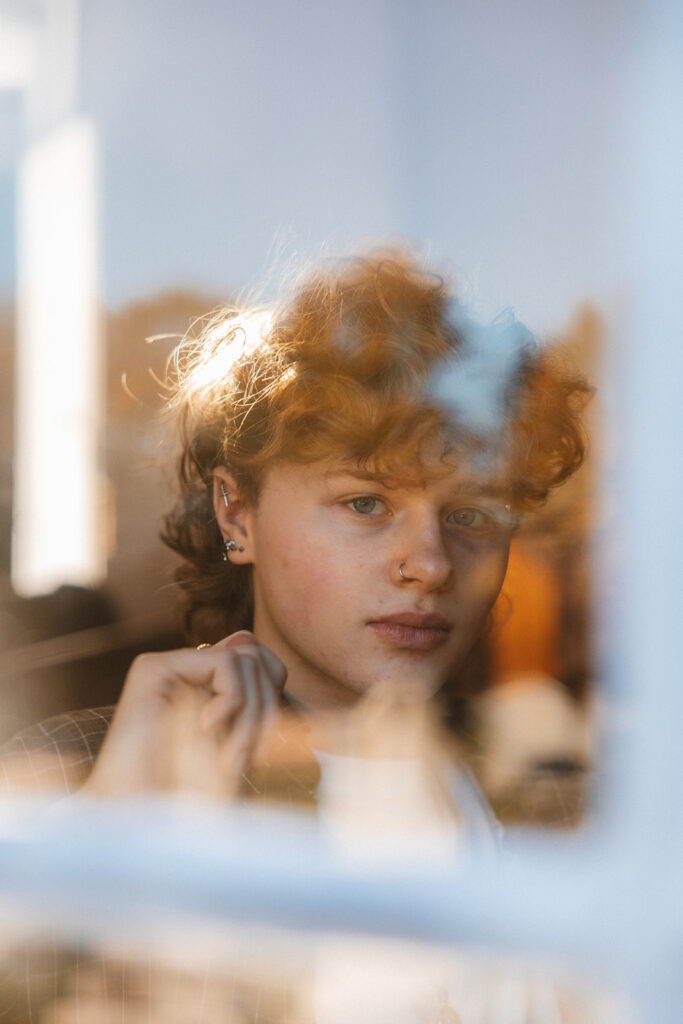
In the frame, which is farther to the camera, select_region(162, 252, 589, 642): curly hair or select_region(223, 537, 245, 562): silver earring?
select_region(223, 537, 245, 562): silver earring

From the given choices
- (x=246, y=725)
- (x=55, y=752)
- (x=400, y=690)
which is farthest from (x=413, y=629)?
(x=55, y=752)

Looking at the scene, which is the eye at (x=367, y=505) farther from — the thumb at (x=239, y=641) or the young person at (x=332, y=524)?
the thumb at (x=239, y=641)

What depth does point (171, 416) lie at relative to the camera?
35.2 inches

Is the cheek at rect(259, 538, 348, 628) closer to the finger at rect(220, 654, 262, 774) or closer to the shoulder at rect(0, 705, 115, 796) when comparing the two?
the finger at rect(220, 654, 262, 774)

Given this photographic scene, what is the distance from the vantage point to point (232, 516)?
34.4 inches

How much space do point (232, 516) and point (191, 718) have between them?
0.18m

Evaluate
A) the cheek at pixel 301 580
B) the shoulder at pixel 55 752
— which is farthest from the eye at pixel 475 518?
the shoulder at pixel 55 752

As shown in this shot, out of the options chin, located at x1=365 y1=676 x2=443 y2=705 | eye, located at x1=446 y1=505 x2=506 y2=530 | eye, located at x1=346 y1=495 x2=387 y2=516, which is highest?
eye, located at x1=346 y1=495 x2=387 y2=516

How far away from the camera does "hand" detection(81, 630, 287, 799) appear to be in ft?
2.68

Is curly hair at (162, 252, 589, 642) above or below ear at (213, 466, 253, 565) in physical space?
above

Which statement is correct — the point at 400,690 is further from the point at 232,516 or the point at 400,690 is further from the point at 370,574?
the point at 232,516

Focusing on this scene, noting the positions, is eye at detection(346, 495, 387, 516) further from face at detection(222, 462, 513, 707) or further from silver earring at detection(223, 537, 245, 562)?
silver earring at detection(223, 537, 245, 562)

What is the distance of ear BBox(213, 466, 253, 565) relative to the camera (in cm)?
87

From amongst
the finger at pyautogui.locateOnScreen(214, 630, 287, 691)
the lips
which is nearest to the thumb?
the finger at pyautogui.locateOnScreen(214, 630, 287, 691)
